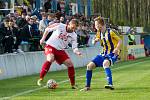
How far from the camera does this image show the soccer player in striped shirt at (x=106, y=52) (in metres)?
14.3

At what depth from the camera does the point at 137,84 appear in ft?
51.4

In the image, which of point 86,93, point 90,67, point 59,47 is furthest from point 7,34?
point 86,93

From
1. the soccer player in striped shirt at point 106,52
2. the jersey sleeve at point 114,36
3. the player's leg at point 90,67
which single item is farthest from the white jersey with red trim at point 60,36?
the jersey sleeve at point 114,36

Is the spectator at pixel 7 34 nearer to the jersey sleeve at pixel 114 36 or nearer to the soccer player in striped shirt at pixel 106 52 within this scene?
the soccer player in striped shirt at pixel 106 52

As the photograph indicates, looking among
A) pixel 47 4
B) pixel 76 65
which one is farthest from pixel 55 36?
pixel 47 4

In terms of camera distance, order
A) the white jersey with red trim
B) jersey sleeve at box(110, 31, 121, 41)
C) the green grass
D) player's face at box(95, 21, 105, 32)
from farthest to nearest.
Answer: the white jersey with red trim, jersey sleeve at box(110, 31, 121, 41), player's face at box(95, 21, 105, 32), the green grass

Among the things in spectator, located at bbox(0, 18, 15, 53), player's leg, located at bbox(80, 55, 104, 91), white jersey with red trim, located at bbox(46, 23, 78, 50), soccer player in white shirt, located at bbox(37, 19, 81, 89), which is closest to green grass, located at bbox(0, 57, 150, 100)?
player's leg, located at bbox(80, 55, 104, 91)

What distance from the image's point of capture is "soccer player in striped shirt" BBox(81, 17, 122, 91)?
14.3m

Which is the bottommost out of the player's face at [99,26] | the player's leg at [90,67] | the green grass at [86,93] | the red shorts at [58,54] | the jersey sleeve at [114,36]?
the green grass at [86,93]

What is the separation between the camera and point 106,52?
47.6 feet

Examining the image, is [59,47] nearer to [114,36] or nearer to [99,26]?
[99,26]

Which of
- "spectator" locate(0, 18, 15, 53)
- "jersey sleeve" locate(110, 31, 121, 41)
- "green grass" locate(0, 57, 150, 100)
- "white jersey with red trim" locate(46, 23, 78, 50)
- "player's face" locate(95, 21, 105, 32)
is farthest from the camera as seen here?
"spectator" locate(0, 18, 15, 53)

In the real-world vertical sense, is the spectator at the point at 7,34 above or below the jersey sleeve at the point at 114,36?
below

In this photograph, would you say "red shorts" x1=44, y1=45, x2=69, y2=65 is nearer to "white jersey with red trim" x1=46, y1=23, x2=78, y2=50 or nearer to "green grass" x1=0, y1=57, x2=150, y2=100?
"white jersey with red trim" x1=46, y1=23, x2=78, y2=50
